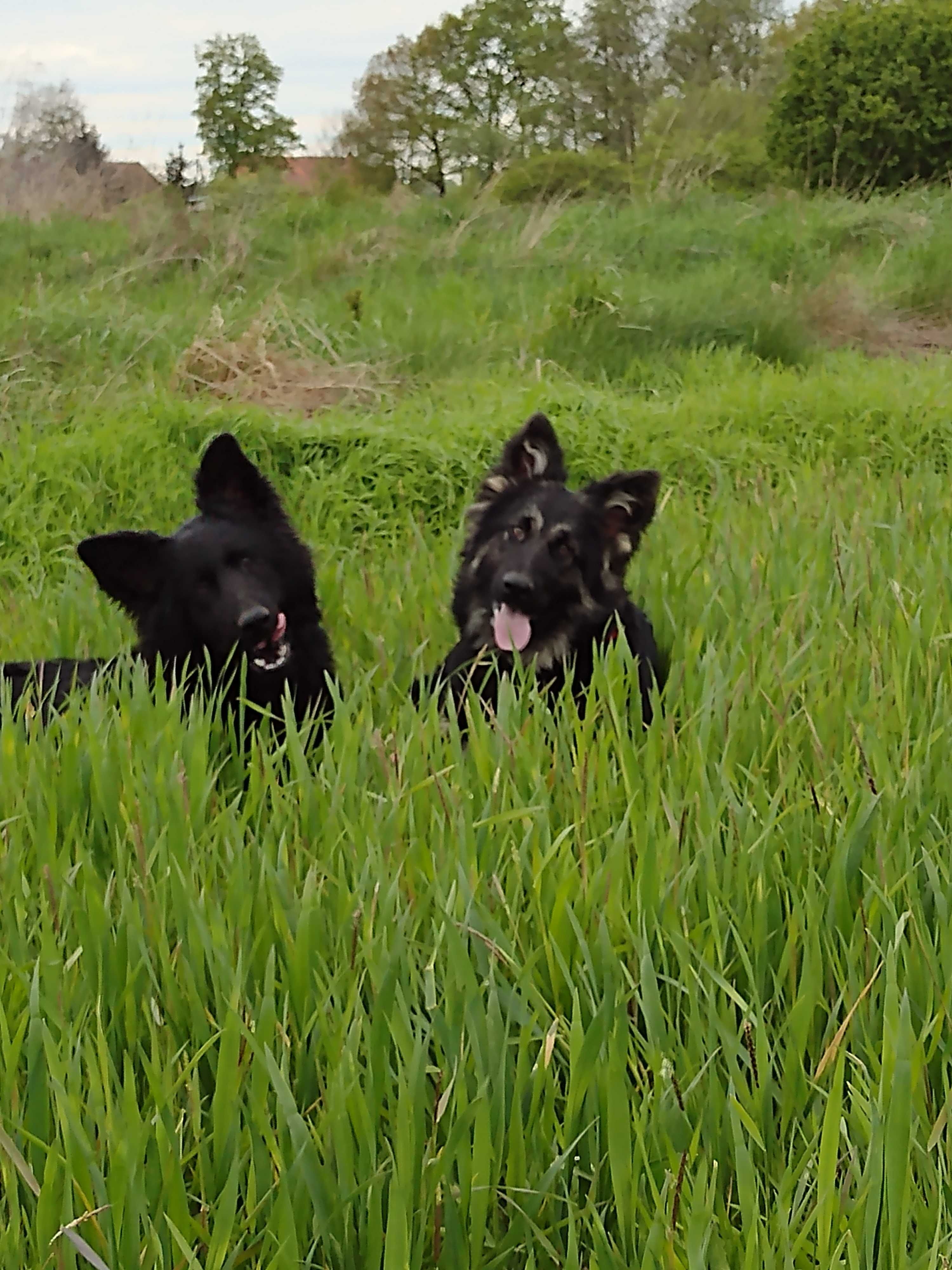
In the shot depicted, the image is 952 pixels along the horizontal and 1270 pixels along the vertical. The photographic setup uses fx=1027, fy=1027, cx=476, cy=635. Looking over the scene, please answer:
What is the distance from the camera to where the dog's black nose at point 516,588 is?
10.4 ft

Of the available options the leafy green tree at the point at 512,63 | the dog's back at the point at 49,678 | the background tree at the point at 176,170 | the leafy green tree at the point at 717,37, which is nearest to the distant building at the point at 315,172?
the background tree at the point at 176,170

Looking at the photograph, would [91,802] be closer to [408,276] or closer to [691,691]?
[691,691]

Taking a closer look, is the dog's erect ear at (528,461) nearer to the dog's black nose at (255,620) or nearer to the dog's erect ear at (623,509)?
the dog's erect ear at (623,509)

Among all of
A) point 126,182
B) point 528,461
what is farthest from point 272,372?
point 126,182

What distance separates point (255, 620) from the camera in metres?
2.74

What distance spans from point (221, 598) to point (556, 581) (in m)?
1.05

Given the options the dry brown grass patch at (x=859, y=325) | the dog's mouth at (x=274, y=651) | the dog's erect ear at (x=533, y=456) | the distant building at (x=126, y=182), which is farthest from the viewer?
the distant building at (x=126, y=182)

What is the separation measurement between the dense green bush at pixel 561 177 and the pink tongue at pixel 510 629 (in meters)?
11.2

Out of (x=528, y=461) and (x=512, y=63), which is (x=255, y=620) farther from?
(x=512, y=63)

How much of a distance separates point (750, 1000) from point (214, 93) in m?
23.9

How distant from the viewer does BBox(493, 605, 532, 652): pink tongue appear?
317cm

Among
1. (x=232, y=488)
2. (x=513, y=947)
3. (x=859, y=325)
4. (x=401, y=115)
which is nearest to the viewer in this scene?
(x=513, y=947)

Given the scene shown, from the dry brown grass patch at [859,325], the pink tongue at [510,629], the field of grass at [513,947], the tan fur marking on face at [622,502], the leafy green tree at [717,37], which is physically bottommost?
the field of grass at [513,947]

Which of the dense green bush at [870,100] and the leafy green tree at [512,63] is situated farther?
the leafy green tree at [512,63]
